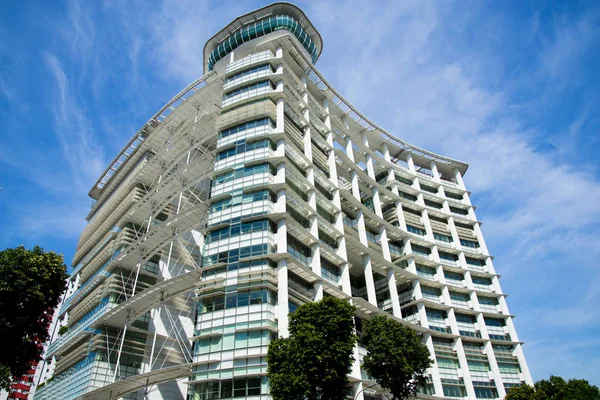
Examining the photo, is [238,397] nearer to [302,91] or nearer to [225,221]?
[225,221]

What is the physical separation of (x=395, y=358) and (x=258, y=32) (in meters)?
49.7

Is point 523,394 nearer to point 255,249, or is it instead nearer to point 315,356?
point 315,356

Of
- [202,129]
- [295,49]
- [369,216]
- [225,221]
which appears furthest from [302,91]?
[225,221]

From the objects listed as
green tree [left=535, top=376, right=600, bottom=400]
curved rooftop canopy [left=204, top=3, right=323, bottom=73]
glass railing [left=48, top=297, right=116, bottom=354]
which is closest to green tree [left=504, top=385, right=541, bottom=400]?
green tree [left=535, top=376, right=600, bottom=400]

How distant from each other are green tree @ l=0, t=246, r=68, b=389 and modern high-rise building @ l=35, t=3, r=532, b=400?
7.53m

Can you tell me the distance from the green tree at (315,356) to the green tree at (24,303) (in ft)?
74.8

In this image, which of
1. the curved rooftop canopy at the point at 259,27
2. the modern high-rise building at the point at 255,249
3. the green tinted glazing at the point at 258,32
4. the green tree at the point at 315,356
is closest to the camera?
the green tree at the point at 315,356

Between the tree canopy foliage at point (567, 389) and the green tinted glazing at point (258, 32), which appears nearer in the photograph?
the tree canopy foliage at point (567, 389)

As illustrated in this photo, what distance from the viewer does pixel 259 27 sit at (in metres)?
63.4

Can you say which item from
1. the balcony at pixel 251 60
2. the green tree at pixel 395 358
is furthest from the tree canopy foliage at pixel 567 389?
the balcony at pixel 251 60

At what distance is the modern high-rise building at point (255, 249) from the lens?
40719mm

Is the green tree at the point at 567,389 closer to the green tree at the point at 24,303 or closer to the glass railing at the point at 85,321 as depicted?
the glass railing at the point at 85,321

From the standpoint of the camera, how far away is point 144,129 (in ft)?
226

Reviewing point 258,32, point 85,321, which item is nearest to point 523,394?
point 85,321
